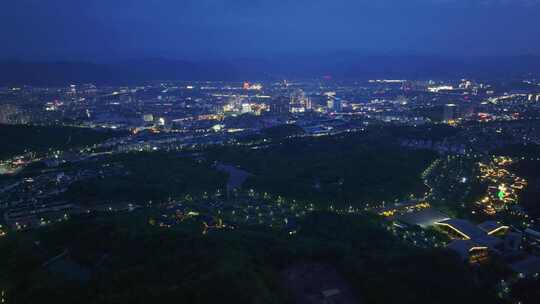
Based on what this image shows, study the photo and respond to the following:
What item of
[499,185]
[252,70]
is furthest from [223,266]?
[252,70]

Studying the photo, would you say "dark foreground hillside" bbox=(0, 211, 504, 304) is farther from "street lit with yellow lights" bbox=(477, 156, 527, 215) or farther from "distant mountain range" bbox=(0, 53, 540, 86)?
"distant mountain range" bbox=(0, 53, 540, 86)

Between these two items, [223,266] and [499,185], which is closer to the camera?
[223,266]

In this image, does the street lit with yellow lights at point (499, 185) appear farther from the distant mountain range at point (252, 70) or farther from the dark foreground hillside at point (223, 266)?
the distant mountain range at point (252, 70)

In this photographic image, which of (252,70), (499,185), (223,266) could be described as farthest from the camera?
(252,70)

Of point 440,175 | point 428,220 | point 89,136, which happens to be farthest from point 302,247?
point 89,136

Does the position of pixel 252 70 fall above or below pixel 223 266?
above

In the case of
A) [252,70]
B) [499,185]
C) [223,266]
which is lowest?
[499,185]

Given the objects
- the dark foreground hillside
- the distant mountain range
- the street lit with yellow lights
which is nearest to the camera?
the dark foreground hillside

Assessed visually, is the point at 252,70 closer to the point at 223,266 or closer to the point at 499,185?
the point at 499,185

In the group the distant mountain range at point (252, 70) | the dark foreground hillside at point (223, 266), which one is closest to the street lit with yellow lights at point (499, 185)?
the dark foreground hillside at point (223, 266)

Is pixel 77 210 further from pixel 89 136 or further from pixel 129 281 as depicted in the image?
pixel 89 136

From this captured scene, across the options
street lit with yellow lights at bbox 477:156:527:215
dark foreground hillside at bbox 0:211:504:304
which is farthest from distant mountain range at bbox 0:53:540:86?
dark foreground hillside at bbox 0:211:504:304
